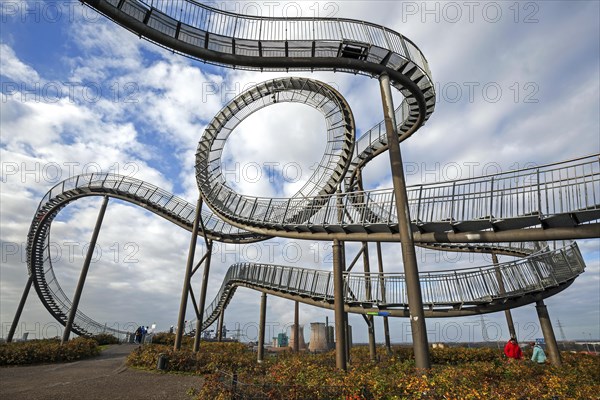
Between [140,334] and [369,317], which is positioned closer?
[369,317]

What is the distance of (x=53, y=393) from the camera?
959cm

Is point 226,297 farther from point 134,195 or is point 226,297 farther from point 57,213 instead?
point 57,213

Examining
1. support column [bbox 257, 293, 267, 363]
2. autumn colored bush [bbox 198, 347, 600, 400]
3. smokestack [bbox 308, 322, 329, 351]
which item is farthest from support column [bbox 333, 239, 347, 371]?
smokestack [bbox 308, 322, 329, 351]

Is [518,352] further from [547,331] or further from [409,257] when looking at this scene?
[409,257]

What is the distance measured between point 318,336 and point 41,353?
26.6 metres

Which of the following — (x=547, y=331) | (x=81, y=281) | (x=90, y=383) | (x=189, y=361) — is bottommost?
(x=90, y=383)

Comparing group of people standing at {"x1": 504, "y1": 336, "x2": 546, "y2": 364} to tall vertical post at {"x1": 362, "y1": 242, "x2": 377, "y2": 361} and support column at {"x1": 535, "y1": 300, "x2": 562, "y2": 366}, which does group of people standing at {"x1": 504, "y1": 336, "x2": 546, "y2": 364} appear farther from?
tall vertical post at {"x1": 362, "y1": 242, "x2": 377, "y2": 361}

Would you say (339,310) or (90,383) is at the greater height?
(339,310)

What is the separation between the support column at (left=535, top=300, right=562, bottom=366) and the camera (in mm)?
13102

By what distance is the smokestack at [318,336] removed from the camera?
118ft

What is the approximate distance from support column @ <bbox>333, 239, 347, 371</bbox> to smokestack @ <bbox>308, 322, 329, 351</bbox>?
25.1m

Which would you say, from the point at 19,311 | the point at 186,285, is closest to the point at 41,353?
the point at 186,285

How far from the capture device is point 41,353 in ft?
53.9

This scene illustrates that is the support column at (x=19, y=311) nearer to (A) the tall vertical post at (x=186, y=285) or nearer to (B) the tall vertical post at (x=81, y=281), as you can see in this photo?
(B) the tall vertical post at (x=81, y=281)
